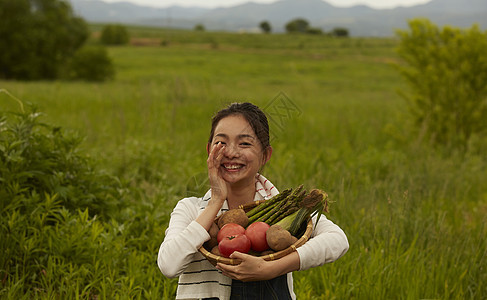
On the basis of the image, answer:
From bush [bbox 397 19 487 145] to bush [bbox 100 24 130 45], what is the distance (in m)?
68.9

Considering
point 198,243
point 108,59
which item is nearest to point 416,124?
point 198,243

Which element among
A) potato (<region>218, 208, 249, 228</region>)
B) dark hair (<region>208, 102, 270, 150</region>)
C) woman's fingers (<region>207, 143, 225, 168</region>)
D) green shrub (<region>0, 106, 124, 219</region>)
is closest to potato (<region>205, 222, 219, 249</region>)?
potato (<region>218, 208, 249, 228</region>)

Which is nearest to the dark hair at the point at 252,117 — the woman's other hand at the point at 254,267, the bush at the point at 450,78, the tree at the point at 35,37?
the woman's other hand at the point at 254,267

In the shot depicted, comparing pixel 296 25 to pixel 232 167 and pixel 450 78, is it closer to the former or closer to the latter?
pixel 450 78

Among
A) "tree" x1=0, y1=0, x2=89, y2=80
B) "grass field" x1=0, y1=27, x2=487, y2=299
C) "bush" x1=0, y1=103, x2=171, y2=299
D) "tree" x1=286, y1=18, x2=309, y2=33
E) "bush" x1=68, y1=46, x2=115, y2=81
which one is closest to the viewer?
"bush" x1=0, y1=103, x2=171, y2=299

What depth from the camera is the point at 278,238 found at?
5.42 feet

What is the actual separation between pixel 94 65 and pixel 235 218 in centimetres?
3391

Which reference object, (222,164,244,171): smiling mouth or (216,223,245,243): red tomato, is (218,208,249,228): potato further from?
(222,164,244,171): smiling mouth

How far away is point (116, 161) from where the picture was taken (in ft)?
18.1

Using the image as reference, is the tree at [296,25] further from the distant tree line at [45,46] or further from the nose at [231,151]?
the nose at [231,151]

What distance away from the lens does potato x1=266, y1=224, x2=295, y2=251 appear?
165cm

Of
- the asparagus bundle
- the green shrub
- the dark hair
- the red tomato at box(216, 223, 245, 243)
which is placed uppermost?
the dark hair

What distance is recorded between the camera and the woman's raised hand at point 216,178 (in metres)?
1.81

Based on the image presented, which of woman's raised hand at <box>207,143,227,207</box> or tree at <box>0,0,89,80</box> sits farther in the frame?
tree at <box>0,0,89,80</box>
